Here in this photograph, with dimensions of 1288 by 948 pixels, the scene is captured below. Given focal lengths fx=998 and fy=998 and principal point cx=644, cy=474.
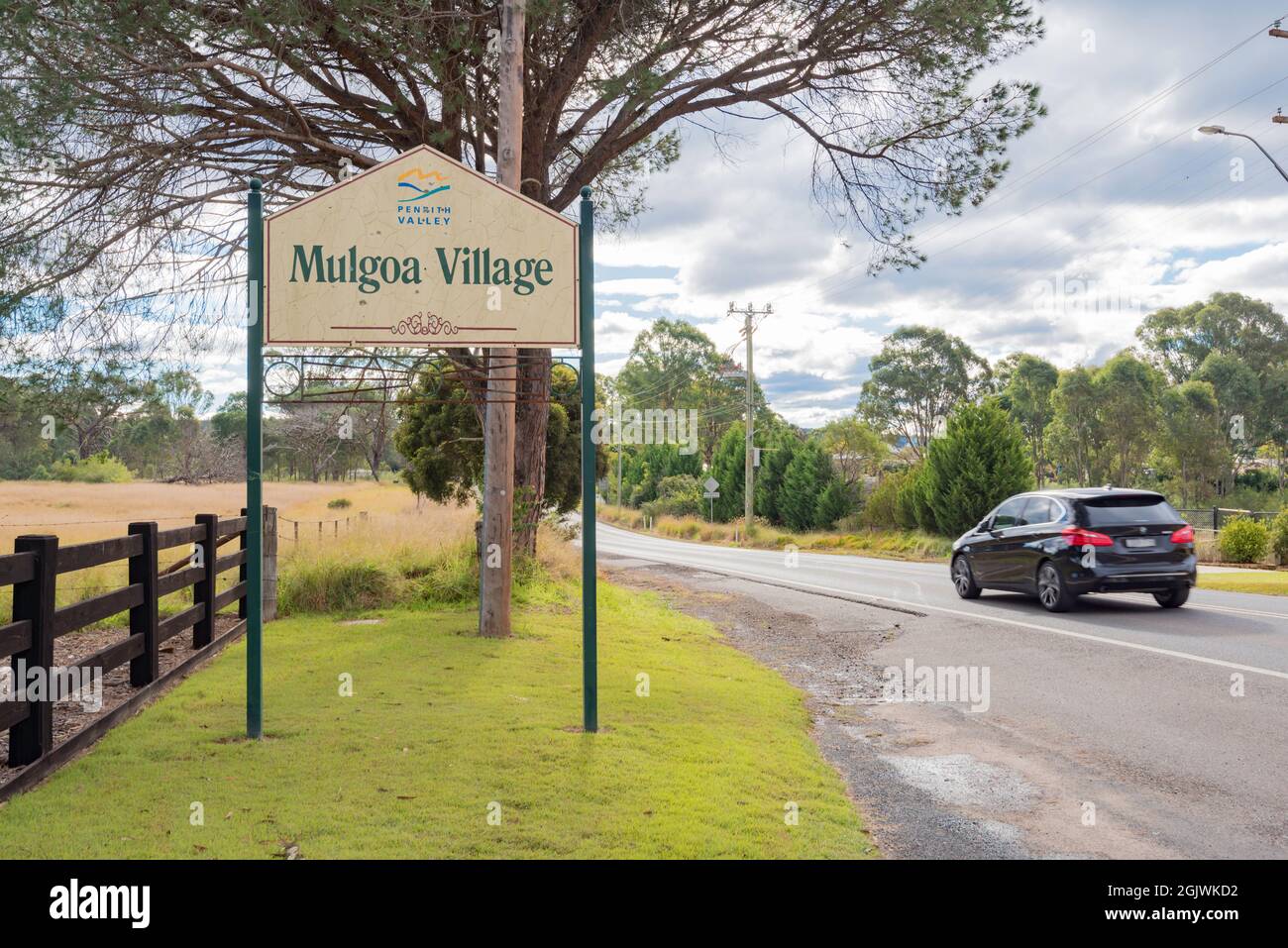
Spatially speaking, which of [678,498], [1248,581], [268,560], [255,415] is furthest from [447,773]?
[678,498]

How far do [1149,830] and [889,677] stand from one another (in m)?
5.01

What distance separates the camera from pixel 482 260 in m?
6.63

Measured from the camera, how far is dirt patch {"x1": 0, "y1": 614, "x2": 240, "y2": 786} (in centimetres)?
613

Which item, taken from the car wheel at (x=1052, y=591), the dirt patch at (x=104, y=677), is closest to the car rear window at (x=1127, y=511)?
the car wheel at (x=1052, y=591)

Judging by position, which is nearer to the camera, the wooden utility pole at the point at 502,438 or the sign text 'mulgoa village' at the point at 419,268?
the sign text 'mulgoa village' at the point at 419,268

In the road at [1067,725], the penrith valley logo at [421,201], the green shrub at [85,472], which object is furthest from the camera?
the green shrub at [85,472]

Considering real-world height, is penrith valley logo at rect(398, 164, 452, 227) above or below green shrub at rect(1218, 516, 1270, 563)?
above

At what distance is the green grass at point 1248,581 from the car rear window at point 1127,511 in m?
4.18

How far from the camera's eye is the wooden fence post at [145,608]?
298 inches

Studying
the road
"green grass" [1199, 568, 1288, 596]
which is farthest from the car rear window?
"green grass" [1199, 568, 1288, 596]

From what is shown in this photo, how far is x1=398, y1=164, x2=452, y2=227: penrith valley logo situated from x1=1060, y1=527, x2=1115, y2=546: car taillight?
10379 mm

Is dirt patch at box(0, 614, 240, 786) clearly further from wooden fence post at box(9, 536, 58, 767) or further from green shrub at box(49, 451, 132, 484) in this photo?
green shrub at box(49, 451, 132, 484)

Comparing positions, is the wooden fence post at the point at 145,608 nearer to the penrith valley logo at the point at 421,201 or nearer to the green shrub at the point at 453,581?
the penrith valley logo at the point at 421,201

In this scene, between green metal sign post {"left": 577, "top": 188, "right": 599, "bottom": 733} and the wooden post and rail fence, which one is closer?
the wooden post and rail fence
